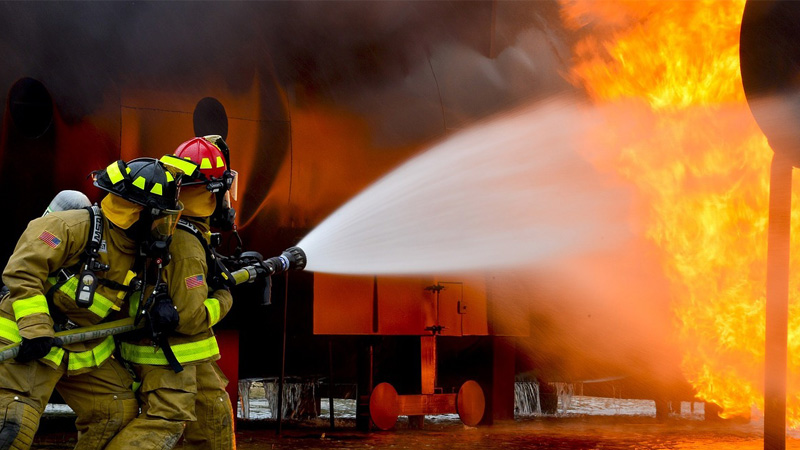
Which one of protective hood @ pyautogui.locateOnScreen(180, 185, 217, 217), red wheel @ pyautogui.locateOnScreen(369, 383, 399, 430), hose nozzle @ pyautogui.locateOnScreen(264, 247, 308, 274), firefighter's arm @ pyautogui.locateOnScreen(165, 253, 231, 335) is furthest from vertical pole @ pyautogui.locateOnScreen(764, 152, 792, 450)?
red wheel @ pyautogui.locateOnScreen(369, 383, 399, 430)

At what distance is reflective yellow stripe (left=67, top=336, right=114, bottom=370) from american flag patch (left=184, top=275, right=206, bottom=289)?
1.49ft

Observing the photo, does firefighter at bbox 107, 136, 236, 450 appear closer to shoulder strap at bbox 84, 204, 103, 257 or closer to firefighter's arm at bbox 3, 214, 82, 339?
shoulder strap at bbox 84, 204, 103, 257

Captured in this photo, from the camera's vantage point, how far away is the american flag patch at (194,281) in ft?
15.2

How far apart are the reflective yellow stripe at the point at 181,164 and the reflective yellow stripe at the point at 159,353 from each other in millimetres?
872

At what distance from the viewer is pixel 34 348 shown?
4074mm

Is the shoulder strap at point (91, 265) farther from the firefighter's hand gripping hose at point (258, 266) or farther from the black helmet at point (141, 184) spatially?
the firefighter's hand gripping hose at point (258, 266)

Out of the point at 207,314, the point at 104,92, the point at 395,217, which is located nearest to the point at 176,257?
the point at 207,314

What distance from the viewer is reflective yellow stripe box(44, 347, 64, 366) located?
424 cm

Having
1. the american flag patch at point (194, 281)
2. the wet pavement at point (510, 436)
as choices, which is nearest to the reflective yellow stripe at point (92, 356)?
the american flag patch at point (194, 281)

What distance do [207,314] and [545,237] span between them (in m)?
4.94

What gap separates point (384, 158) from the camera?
8078 millimetres

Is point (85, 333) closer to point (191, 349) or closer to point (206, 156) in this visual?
point (191, 349)

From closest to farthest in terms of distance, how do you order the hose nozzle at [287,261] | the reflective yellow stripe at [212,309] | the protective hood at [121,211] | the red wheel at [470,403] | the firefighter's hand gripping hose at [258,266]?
1. the protective hood at [121,211]
2. the reflective yellow stripe at [212,309]
3. the firefighter's hand gripping hose at [258,266]
4. the hose nozzle at [287,261]
5. the red wheel at [470,403]

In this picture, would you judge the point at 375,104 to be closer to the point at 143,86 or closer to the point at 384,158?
the point at 384,158
